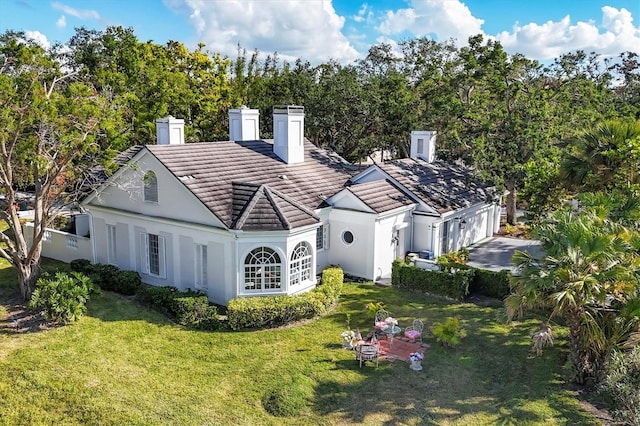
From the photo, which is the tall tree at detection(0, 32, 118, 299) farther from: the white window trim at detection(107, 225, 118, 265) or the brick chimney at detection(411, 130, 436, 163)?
the brick chimney at detection(411, 130, 436, 163)


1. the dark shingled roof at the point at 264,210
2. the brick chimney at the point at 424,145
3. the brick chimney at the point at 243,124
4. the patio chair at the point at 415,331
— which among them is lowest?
the patio chair at the point at 415,331

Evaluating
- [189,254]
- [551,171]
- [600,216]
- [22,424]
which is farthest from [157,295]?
[551,171]

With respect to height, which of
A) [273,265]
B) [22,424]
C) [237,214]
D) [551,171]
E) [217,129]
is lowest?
[22,424]

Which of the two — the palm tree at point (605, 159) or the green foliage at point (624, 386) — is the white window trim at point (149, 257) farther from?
the palm tree at point (605, 159)

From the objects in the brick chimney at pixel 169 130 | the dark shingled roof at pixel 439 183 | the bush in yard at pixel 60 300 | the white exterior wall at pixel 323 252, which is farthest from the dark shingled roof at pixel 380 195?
the bush in yard at pixel 60 300

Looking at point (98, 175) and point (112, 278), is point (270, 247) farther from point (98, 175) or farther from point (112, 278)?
point (98, 175)

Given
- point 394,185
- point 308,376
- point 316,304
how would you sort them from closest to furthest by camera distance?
1. point 308,376
2. point 316,304
3. point 394,185

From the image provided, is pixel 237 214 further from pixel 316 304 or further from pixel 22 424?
pixel 22 424

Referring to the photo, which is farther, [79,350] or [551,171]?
[551,171]
